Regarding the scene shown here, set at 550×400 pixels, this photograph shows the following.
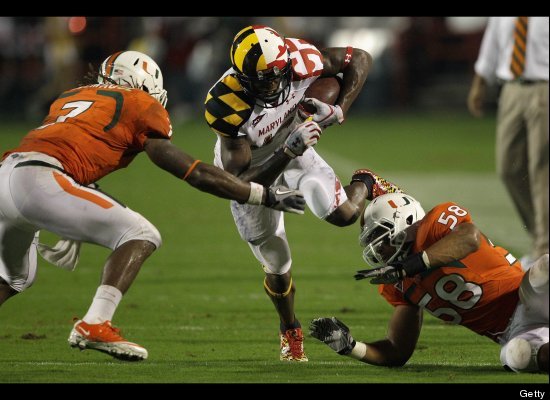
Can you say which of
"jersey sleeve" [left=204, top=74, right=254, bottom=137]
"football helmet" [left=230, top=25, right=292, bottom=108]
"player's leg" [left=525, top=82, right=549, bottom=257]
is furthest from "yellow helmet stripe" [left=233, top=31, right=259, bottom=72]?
"player's leg" [left=525, top=82, right=549, bottom=257]

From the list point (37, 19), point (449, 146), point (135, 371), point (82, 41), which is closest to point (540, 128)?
point (135, 371)

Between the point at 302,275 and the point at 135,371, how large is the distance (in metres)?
3.51

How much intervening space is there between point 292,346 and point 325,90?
58.4 inches

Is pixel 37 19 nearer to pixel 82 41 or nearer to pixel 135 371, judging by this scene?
pixel 82 41

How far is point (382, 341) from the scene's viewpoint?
5.54 m

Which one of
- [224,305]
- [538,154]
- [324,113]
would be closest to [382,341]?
[324,113]

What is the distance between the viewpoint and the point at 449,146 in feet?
57.7

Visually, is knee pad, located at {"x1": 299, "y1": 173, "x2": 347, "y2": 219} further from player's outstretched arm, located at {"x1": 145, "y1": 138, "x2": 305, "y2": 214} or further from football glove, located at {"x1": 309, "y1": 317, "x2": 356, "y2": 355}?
football glove, located at {"x1": 309, "y1": 317, "x2": 356, "y2": 355}

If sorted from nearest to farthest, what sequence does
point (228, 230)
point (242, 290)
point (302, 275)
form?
point (242, 290)
point (302, 275)
point (228, 230)

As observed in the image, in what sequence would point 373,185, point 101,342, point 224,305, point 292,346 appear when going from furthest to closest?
1. point 224,305
2. point 373,185
3. point 292,346
4. point 101,342

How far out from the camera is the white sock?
5043 millimetres

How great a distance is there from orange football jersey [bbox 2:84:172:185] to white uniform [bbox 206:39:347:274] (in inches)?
23.1

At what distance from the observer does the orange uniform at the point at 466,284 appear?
5.37 meters

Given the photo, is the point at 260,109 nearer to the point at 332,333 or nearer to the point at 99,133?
the point at 99,133
